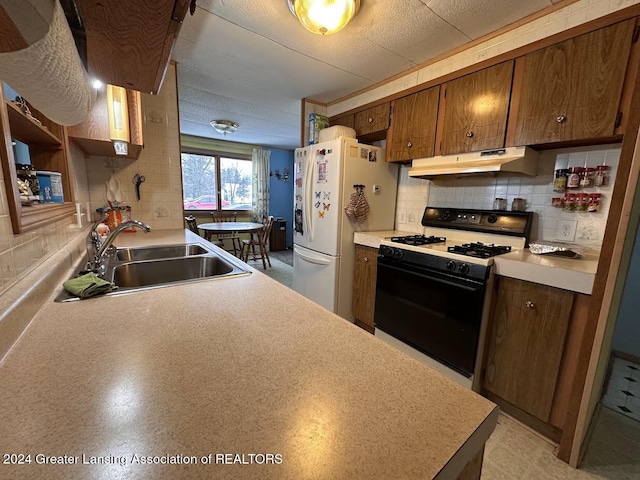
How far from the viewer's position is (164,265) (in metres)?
1.39

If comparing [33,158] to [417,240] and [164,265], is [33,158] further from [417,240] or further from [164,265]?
[417,240]

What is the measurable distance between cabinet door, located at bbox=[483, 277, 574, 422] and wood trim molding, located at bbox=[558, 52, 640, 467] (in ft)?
0.39

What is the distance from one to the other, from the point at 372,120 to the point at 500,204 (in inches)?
52.5

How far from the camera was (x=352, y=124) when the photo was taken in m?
2.72

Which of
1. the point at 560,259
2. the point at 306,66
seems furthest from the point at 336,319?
the point at 306,66

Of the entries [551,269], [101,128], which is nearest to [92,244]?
[101,128]

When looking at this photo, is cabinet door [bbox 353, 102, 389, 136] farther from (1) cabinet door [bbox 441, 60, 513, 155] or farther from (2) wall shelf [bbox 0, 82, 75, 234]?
(2) wall shelf [bbox 0, 82, 75, 234]

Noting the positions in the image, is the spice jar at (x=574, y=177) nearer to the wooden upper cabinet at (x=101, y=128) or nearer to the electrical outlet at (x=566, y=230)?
the electrical outlet at (x=566, y=230)

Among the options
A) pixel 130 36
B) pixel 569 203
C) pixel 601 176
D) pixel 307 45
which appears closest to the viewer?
pixel 130 36

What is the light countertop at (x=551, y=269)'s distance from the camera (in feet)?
3.86

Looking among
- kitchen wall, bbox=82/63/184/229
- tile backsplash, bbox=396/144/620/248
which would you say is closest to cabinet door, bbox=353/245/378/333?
tile backsplash, bbox=396/144/620/248

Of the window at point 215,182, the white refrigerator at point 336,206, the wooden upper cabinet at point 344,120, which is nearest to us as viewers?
the white refrigerator at point 336,206

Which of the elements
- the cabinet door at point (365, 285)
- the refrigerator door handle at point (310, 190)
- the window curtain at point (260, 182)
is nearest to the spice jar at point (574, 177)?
the cabinet door at point (365, 285)

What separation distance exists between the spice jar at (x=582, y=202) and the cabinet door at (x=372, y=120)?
146 cm
